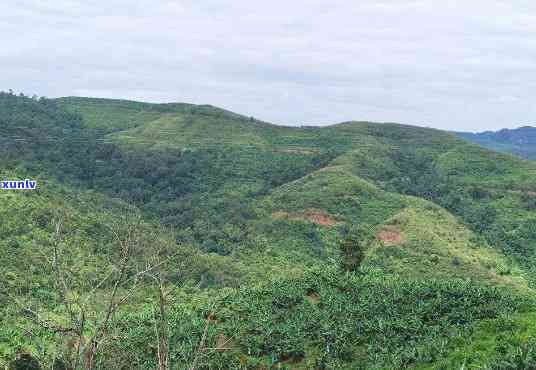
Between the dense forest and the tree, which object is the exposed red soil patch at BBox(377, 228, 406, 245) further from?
the tree

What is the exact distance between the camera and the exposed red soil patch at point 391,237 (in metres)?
55.2

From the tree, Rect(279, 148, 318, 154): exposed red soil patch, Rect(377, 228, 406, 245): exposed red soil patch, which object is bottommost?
Rect(377, 228, 406, 245): exposed red soil patch

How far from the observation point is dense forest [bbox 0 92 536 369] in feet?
59.2

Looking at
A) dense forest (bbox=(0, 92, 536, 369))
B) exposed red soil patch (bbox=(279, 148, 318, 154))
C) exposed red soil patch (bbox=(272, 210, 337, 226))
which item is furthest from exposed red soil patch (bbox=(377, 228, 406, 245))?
exposed red soil patch (bbox=(279, 148, 318, 154))

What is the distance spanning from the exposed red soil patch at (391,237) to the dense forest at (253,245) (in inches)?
13.6

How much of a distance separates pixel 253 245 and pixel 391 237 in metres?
15.3

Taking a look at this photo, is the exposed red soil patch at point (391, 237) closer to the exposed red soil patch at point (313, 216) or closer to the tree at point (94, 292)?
the exposed red soil patch at point (313, 216)

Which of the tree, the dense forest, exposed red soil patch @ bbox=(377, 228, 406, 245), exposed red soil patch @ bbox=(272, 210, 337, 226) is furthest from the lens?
exposed red soil patch @ bbox=(272, 210, 337, 226)

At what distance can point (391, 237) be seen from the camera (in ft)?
186

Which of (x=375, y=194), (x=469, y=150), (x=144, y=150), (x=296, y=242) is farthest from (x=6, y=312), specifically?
(x=469, y=150)

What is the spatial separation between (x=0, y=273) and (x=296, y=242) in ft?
105

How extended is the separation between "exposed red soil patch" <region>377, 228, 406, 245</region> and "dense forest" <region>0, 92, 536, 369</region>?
35 cm

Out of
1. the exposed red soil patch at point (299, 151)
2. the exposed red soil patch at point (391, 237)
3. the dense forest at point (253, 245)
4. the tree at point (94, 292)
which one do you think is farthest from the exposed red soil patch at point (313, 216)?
the tree at point (94, 292)

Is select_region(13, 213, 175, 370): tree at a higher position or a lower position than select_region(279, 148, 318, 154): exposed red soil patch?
lower
